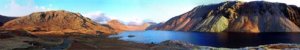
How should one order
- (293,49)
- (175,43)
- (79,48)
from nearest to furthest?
(79,48) < (293,49) < (175,43)

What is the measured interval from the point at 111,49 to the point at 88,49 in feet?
30.5

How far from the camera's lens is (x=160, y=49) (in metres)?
104

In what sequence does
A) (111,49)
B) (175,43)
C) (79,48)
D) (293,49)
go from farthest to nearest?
(175,43), (293,49), (111,49), (79,48)

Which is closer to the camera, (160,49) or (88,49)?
(88,49)

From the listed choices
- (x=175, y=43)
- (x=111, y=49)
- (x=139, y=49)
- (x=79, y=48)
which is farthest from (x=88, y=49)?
(x=175, y=43)

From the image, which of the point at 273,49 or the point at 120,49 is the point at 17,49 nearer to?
the point at 120,49

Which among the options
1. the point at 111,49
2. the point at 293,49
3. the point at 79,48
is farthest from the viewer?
the point at 293,49

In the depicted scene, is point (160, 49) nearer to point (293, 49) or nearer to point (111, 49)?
point (111, 49)

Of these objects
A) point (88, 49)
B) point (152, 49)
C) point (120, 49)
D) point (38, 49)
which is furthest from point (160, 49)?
point (38, 49)

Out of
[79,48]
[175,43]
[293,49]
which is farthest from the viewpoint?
[175,43]

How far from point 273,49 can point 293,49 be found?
4.99 m

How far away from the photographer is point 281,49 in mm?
111062

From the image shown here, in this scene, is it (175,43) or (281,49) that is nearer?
(281,49)

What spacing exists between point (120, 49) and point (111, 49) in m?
2.26
